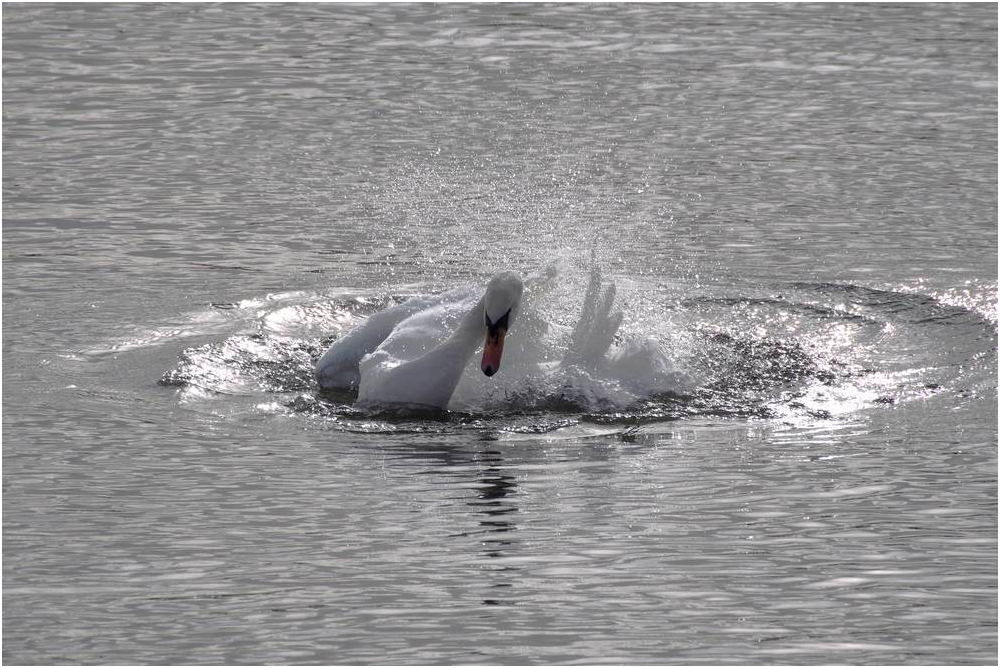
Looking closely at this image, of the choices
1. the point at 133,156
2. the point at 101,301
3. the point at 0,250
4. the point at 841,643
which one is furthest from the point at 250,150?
the point at 841,643

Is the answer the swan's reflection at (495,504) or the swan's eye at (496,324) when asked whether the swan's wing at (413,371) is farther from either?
the swan's reflection at (495,504)

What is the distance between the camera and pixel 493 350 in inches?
→ 451

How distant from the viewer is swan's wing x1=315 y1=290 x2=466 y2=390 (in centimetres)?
1195

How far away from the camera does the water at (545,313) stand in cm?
793

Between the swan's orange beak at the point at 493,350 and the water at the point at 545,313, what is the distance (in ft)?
0.83

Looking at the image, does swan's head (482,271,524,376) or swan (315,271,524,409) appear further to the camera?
swan's head (482,271,524,376)

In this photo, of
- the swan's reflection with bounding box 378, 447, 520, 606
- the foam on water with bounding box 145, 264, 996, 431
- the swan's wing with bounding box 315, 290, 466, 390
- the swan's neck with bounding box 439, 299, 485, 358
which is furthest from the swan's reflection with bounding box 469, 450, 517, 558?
the swan's wing with bounding box 315, 290, 466, 390

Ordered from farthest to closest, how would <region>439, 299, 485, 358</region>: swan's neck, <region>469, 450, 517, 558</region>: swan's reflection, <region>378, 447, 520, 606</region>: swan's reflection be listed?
<region>439, 299, 485, 358</region>: swan's neck
<region>469, 450, 517, 558</region>: swan's reflection
<region>378, 447, 520, 606</region>: swan's reflection

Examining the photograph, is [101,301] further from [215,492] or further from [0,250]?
[215,492]

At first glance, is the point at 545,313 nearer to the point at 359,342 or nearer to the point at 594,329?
the point at 594,329

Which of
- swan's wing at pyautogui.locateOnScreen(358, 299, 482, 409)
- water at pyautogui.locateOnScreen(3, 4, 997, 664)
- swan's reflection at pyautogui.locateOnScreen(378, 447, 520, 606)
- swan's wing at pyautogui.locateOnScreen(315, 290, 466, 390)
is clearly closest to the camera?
water at pyautogui.locateOnScreen(3, 4, 997, 664)

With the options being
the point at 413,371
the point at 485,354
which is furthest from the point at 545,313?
the point at 413,371

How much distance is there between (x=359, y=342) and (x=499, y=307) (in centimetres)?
114

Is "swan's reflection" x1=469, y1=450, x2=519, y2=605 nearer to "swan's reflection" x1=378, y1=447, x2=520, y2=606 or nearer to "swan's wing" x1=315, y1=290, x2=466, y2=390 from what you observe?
"swan's reflection" x1=378, y1=447, x2=520, y2=606
